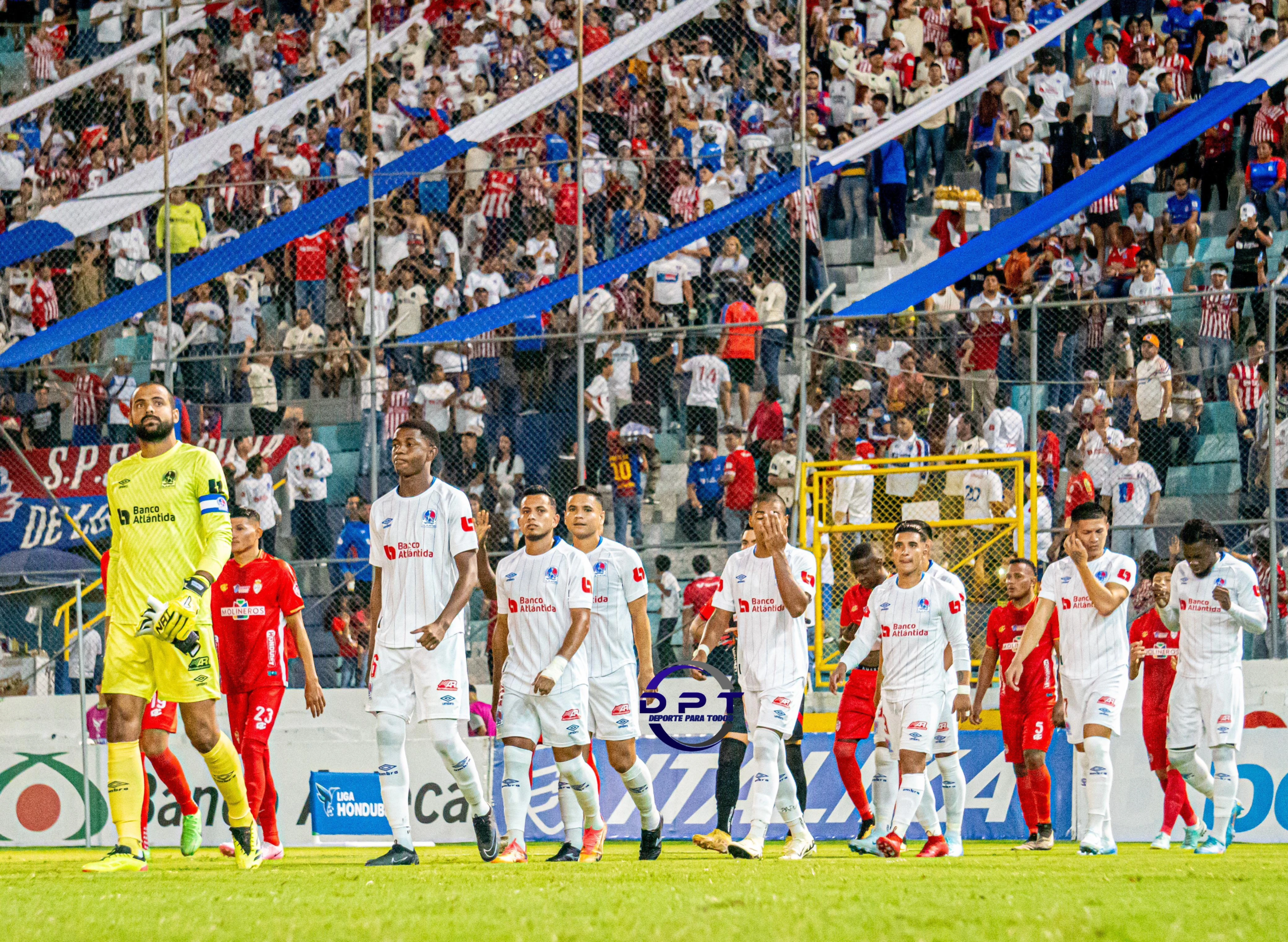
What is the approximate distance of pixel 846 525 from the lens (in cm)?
1577

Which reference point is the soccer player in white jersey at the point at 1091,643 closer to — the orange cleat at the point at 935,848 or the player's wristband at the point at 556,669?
the orange cleat at the point at 935,848

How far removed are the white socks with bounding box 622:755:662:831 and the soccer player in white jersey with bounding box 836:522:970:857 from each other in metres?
1.76

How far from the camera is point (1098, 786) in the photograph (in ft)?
36.0

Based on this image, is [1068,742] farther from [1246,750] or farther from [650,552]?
[650,552]

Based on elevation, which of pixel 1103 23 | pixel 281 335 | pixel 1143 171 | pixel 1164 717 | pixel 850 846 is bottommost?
pixel 850 846

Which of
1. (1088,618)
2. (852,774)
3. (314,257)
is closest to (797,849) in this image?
(852,774)

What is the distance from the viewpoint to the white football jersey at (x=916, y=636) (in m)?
11.1

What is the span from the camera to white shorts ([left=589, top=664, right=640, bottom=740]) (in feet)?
33.5

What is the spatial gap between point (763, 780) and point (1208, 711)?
3.50 metres

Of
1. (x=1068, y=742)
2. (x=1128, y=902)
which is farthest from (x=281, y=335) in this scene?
(x=1128, y=902)

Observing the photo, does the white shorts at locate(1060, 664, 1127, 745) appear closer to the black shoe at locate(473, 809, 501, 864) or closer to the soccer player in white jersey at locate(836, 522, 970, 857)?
the soccer player in white jersey at locate(836, 522, 970, 857)

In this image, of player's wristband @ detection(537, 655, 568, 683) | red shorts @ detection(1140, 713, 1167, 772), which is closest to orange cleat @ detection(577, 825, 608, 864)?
player's wristband @ detection(537, 655, 568, 683)

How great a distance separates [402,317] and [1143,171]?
8519 millimetres

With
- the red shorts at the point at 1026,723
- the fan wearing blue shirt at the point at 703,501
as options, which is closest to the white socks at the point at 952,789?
the red shorts at the point at 1026,723
